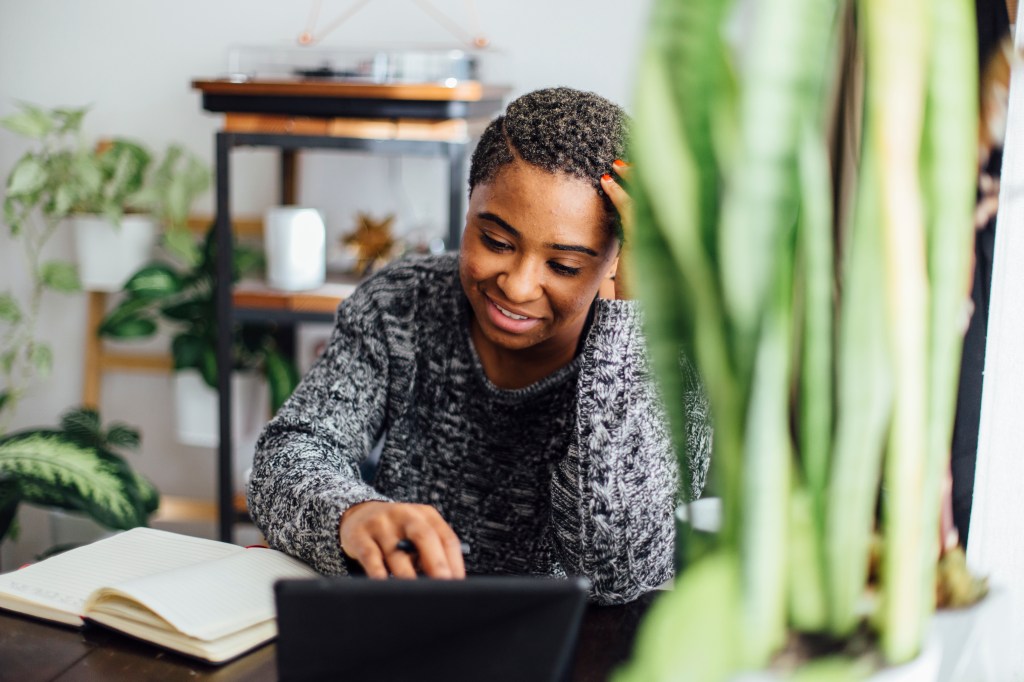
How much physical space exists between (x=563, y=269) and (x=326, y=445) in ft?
1.26

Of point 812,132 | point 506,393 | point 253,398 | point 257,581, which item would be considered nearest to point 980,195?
point 812,132

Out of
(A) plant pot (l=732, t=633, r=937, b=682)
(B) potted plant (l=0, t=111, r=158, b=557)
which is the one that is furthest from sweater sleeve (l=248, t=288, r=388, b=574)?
(B) potted plant (l=0, t=111, r=158, b=557)

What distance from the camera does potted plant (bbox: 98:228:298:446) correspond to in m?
2.34

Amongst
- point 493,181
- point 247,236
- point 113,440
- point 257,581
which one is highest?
point 493,181

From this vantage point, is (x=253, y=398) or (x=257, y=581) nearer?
(x=257, y=581)

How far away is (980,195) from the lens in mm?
389

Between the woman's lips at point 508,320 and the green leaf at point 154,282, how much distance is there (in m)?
1.39

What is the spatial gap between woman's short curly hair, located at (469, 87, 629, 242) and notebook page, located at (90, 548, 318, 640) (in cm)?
51

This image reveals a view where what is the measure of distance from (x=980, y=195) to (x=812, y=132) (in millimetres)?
105

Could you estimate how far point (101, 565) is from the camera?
39.8 inches

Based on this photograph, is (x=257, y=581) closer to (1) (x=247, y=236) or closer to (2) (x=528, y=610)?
(2) (x=528, y=610)

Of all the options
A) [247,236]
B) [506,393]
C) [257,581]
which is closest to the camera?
[257,581]

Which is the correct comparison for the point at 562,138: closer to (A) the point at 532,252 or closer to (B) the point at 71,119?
(A) the point at 532,252

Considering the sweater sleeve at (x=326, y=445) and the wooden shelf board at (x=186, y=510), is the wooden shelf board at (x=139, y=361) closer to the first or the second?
the wooden shelf board at (x=186, y=510)
